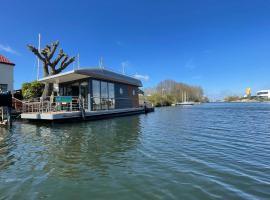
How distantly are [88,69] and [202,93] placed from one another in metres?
115

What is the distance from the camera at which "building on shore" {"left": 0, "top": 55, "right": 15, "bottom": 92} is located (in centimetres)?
2257

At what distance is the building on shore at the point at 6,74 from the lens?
2257 cm

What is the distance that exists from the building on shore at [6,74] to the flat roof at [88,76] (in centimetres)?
679

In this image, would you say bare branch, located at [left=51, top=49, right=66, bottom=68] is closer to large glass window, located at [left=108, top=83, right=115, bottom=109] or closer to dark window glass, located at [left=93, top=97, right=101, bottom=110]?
large glass window, located at [left=108, top=83, right=115, bottom=109]

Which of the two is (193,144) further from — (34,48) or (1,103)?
(34,48)

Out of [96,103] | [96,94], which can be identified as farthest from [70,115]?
[96,94]

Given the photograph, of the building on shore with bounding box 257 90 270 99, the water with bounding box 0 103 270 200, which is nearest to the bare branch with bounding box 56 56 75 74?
the water with bounding box 0 103 270 200

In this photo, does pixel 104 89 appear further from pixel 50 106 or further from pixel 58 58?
pixel 58 58

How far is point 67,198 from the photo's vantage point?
358 centimetres

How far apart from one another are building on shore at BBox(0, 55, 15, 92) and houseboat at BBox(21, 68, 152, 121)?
5.67 meters

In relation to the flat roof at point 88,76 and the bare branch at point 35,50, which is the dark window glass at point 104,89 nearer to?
the flat roof at point 88,76

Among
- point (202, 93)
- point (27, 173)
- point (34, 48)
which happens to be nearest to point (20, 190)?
point (27, 173)

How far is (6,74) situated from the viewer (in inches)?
903

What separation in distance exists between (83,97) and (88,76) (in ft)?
6.44
